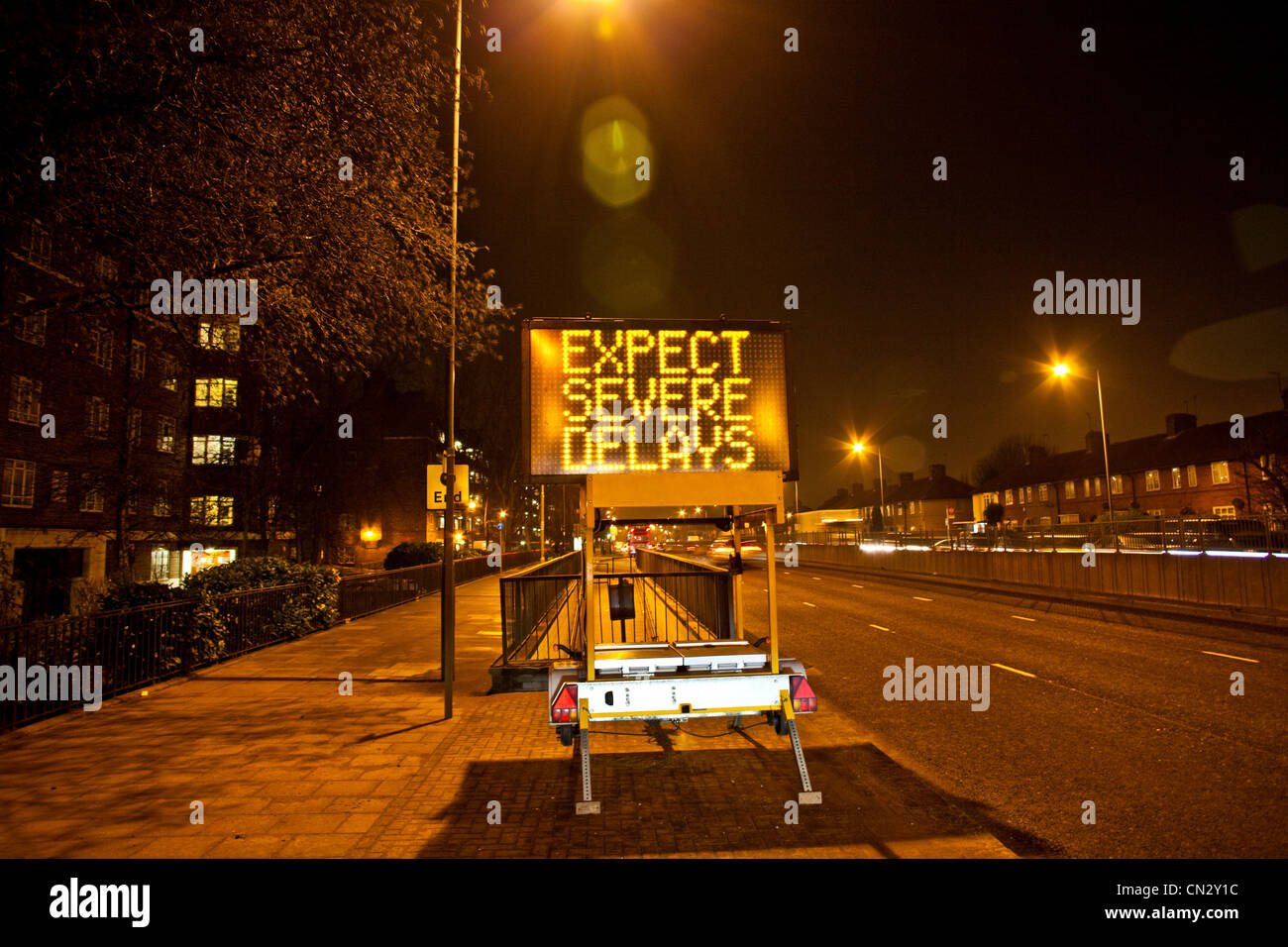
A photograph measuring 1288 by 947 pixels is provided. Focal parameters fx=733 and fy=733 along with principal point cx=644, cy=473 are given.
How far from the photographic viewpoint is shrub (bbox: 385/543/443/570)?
32.6m

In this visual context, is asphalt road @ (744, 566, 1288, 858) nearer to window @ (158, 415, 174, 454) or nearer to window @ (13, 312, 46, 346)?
window @ (13, 312, 46, 346)

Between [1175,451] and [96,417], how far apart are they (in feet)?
221

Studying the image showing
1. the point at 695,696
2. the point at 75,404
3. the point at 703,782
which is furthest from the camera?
the point at 75,404

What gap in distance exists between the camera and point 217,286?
7.41 meters

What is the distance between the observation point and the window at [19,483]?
26.6 m

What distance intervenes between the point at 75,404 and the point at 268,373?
1046 inches

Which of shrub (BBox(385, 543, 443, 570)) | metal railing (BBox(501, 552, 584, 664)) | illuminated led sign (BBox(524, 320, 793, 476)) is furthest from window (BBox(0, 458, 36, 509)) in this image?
illuminated led sign (BBox(524, 320, 793, 476))

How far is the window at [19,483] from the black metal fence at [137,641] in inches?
753

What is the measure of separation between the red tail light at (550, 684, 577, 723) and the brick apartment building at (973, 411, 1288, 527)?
38.9 m

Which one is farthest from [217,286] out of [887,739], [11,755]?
[887,739]

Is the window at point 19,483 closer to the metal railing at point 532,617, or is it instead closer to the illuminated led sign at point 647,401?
the metal railing at point 532,617

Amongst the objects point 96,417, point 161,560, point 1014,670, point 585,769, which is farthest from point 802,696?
point 161,560

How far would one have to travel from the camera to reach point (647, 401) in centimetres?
546
